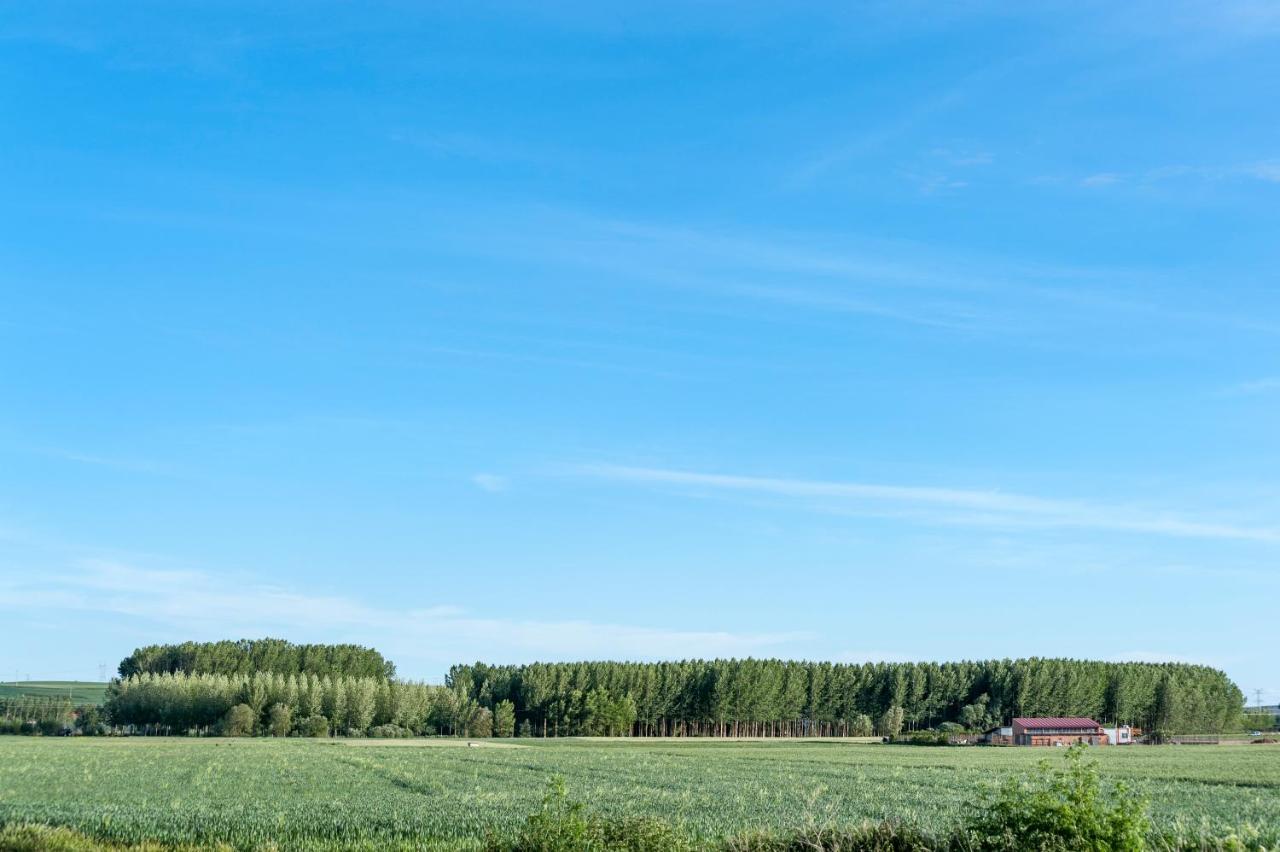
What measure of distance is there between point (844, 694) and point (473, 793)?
14919cm

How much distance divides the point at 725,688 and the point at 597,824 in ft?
537

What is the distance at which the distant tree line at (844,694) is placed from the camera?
582ft

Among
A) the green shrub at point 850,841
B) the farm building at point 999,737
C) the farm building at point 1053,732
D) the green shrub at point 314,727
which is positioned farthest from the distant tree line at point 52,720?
the green shrub at point 850,841

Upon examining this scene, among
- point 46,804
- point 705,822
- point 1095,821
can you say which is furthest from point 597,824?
point 46,804

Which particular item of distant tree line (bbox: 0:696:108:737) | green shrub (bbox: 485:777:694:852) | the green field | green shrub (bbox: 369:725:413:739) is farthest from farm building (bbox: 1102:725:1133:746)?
green shrub (bbox: 485:777:694:852)

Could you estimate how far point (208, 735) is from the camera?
5655 inches

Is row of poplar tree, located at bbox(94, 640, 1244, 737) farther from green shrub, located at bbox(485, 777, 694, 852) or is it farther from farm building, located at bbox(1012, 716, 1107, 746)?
green shrub, located at bbox(485, 777, 694, 852)

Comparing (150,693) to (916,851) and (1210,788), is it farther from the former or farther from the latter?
(916,851)

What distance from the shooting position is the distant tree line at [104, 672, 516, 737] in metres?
145

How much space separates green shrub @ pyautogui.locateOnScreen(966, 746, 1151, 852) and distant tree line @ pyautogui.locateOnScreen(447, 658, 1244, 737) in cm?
15818

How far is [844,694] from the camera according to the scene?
18625cm

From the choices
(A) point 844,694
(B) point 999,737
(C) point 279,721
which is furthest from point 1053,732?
(C) point 279,721

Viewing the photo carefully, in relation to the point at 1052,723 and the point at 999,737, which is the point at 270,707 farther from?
the point at 1052,723

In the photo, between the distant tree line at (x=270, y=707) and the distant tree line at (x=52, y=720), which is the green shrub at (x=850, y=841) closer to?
the distant tree line at (x=270, y=707)
